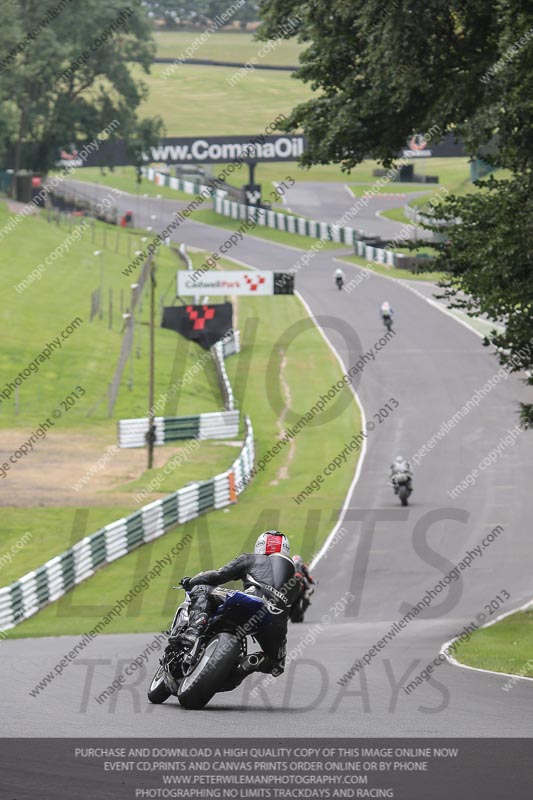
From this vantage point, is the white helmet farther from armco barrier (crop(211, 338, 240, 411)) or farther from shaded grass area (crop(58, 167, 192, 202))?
shaded grass area (crop(58, 167, 192, 202))

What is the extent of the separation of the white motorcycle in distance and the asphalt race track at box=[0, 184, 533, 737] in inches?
17.3

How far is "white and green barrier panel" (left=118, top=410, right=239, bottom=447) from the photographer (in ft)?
145

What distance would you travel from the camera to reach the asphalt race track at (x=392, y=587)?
11000mm

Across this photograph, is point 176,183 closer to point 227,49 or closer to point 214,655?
point 227,49

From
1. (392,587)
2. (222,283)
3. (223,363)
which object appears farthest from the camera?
(222,283)

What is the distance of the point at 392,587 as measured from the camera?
2777cm

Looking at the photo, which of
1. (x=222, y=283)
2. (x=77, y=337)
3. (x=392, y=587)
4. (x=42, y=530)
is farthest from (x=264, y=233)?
(x=392, y=587)

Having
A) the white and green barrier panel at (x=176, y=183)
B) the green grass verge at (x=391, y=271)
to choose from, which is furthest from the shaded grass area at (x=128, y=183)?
the green grass verge at (x=391, y=271)

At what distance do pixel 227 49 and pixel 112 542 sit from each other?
156m

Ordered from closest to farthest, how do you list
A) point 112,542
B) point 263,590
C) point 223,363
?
point 263,590
point 112,542
point 223,363

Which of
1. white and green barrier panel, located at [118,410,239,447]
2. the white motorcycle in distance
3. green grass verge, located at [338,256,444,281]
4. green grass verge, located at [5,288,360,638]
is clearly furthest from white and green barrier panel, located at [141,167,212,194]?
the white motorcycle in distance

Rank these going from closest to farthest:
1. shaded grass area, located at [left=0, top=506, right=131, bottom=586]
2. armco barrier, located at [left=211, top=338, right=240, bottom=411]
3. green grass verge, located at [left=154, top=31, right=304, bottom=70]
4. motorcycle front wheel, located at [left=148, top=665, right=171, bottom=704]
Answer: motorcycle front wheel, located at [left=148, top=665, right=171, bottom=704] < shaded grass area, located at [left=0, top=506, right=131, bottom=586] < armco barrier, located at [left=211, top=338, right=240, bottom=411] < green grass verge, located at [left=154, top=31, right=304, bottom=70]
